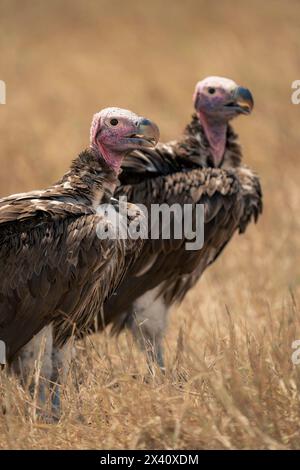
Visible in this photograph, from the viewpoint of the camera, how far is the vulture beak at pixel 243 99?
8266 millimetres

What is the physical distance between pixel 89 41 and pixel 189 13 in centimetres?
242

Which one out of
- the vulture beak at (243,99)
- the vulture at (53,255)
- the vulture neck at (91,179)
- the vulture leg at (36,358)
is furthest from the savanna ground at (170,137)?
the vulture beak at (243,99)

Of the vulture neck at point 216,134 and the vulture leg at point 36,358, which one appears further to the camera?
the vulture neck at point 216,134

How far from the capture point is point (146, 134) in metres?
6.61

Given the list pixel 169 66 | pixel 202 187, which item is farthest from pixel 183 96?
pixel 202 187

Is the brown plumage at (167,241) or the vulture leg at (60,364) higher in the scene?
the brown plumage at (167,241)

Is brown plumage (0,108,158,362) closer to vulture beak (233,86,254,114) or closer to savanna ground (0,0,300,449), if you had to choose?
savanna ground (0,0,300,449)

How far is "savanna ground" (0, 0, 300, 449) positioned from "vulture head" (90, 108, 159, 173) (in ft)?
3.60

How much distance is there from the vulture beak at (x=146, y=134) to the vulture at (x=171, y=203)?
857 millimetres

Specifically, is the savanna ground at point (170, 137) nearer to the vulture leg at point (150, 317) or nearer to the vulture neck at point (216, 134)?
the vulture leg at point (150, 317)

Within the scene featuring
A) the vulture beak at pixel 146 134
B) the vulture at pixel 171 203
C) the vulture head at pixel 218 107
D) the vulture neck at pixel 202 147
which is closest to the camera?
the vulture beak at pixel 146 134

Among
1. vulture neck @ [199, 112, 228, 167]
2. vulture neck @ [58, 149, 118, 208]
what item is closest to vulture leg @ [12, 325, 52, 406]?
vulture neck @ [58, 149, 118, 208]

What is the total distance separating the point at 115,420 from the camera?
210 inches

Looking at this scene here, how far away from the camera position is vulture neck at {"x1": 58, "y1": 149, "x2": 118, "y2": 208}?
6.47 meters
